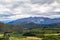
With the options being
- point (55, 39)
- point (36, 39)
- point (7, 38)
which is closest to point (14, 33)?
point (7, 38)

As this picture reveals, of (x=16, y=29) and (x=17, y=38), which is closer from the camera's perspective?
(x=17, y=38)

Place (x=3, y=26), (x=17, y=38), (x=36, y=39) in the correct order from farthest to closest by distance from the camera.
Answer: (x=3, y=26) → (x=17, y=38) → (x=36, y=39)

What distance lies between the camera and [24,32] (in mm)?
9688

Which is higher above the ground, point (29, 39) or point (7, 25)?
point (7, 25)

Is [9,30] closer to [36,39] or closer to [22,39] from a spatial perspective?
[22,39]

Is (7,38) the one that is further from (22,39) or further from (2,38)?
(22,39)

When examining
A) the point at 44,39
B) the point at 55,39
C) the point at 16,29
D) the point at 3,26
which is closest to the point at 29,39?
the point at 44,39

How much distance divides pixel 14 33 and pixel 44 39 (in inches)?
89.8

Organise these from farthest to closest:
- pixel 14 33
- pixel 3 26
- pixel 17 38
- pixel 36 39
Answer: pixel 3 26 → pixel 14 33 → pixel 17 38 → pixel 36 39

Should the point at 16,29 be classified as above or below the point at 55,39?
above

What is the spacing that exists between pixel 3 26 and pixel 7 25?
33 centimetres

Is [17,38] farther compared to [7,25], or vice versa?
[7,25]

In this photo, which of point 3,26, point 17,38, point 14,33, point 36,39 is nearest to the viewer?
point 36,39

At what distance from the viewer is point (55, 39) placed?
321 inches
